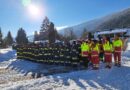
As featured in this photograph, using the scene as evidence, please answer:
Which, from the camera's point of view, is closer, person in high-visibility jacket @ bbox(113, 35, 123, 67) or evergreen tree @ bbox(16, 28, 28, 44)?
person in high-visibility jacket @ bbox(113, 35, 123, 67)

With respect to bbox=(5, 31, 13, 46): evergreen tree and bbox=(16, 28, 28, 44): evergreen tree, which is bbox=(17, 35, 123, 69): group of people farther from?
bbox=(5, 31, 13, 46): evergreen tree

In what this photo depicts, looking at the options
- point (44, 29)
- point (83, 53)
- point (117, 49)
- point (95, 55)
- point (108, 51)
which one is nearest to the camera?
point (95, 55)

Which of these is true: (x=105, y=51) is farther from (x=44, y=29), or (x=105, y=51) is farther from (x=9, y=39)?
(x=9, y=39)

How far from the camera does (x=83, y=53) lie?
2144cm

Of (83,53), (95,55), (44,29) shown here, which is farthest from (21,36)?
(95,55)

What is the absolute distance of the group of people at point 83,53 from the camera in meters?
20.2

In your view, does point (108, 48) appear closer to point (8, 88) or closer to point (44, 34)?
point (8, 88)

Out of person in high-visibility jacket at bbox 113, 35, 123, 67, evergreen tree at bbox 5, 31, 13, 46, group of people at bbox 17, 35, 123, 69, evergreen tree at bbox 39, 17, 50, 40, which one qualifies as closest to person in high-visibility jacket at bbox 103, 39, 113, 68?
group of people at bbox 17, 35, 123, 69

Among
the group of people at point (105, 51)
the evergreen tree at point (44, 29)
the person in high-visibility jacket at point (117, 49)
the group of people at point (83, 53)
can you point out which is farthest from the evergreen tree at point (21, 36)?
the person in high-visibility jacket at point (117, 49)

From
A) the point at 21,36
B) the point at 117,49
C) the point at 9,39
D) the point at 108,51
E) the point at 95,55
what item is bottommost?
the point at 95,55

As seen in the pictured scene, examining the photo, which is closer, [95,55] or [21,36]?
[95,55]

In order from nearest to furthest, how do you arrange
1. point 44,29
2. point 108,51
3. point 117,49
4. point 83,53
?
point 108,51
point 117,49
point 83,53
point 44,29

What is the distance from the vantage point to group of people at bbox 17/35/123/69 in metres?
20.2

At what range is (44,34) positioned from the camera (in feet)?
436
